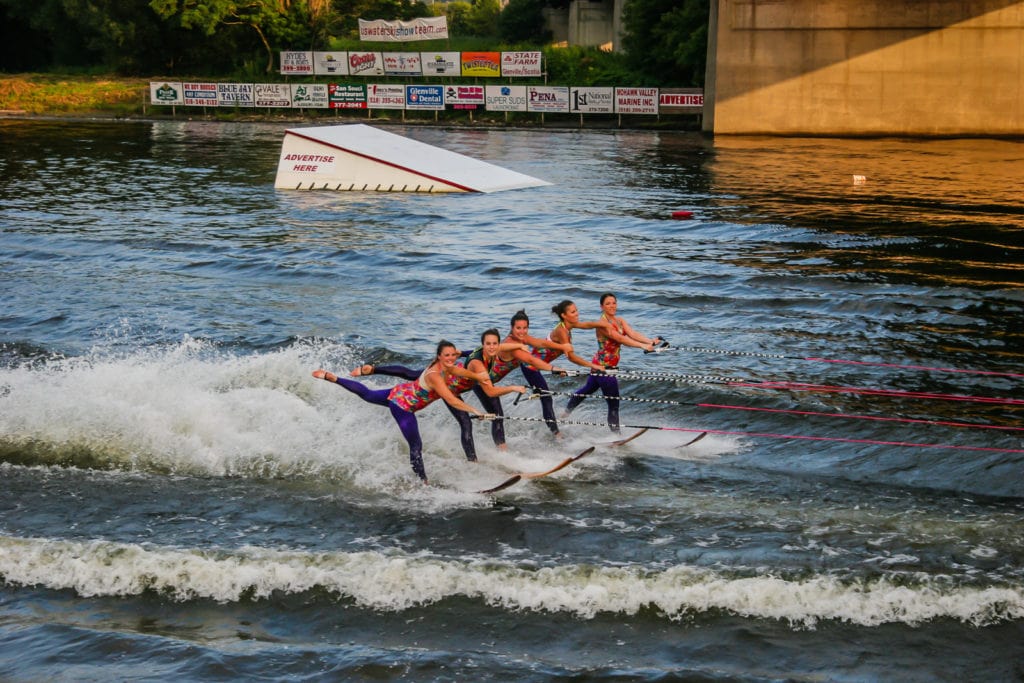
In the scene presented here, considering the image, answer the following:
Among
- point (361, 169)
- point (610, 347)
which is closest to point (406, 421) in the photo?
point (610, 347)

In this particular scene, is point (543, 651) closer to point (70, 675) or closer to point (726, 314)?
point (70, 675)

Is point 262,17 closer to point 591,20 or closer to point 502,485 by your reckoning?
point 591,20

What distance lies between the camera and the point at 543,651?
9.25 m

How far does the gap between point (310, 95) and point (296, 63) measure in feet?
18.3

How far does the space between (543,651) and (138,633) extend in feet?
11.6

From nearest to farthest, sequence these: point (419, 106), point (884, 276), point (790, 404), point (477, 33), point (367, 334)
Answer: point (790, 404), point (367, 334), point (884, 276), point (419, 106), point (477, 33)

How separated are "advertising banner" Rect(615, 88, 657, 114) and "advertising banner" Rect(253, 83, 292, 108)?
61.7ft

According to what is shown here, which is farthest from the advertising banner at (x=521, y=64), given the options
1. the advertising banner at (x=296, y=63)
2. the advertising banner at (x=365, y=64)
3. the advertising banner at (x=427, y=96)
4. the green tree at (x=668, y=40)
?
the advertising banner at (x=296, y=63)

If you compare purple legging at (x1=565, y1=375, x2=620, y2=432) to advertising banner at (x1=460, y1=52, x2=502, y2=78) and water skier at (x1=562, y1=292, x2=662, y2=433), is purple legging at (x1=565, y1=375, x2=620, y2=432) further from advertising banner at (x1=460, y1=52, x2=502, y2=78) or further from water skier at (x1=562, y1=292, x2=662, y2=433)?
advertising banner at (x1=460, y1=52, x2=502, y2=78)

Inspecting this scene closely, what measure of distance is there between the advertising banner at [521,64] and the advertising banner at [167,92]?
19011 mm

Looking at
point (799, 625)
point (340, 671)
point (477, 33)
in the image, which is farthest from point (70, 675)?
point (477, 33)

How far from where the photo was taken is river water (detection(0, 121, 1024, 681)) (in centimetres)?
947

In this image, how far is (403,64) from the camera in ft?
205

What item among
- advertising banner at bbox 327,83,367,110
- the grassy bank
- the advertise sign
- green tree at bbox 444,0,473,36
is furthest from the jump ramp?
green tree at bbox 444,0,473,36
